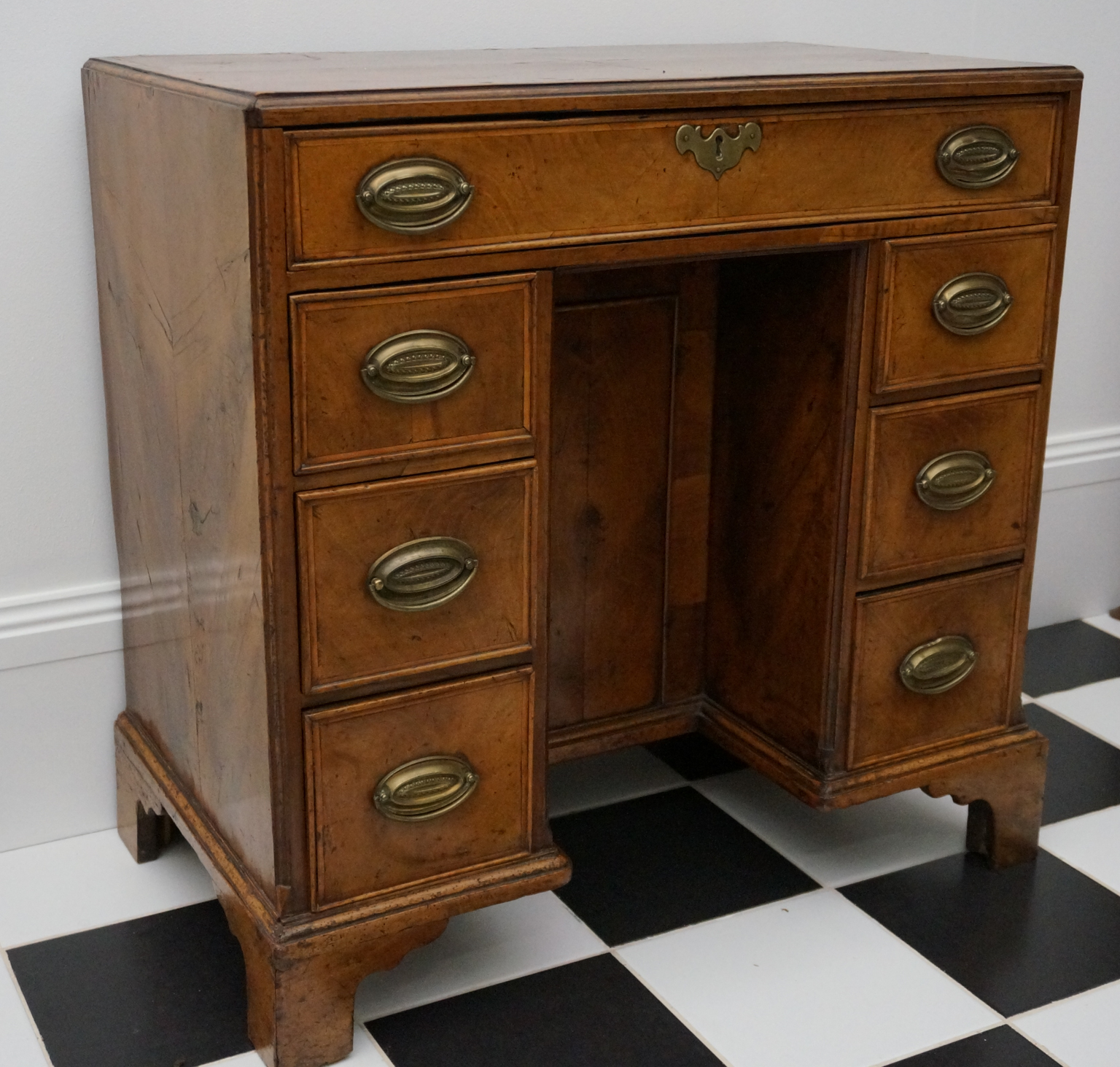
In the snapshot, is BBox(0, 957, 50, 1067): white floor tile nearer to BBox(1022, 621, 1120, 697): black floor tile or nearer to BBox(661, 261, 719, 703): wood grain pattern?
BBox(661, 261, 719, 703): wood grain pattern

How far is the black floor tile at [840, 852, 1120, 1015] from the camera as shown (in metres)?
1.60

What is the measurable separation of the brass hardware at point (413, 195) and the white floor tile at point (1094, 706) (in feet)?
4.50

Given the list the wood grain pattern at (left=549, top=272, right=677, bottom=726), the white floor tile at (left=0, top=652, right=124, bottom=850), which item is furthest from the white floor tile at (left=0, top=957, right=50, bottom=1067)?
the wood grain pattern at (left=549, top=272, right=677, bottom=726)

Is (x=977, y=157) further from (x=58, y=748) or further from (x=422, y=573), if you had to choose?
(x=58, y=748)

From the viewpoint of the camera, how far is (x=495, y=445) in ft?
4.43

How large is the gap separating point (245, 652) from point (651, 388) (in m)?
0.60

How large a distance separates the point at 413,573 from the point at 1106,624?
164cm

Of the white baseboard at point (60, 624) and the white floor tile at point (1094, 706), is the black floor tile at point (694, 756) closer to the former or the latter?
the white floor tile at point (1094, 706)

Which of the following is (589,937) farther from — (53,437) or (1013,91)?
(1013,91)

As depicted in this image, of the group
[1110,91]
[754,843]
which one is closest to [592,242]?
[754,843]

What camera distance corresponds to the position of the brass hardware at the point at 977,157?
151cm

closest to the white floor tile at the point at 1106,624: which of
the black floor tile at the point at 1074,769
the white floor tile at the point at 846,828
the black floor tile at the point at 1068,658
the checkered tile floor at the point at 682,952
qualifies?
the black floor tile at the point at 1068,658

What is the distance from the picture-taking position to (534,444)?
1373mm

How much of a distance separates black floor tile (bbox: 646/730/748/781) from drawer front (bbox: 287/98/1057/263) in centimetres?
84
